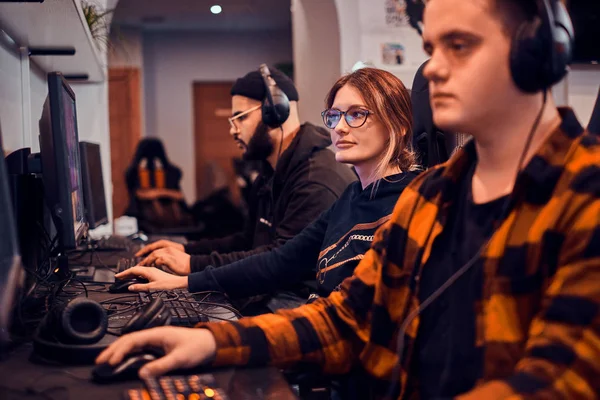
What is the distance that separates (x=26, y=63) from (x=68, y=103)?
746 mm

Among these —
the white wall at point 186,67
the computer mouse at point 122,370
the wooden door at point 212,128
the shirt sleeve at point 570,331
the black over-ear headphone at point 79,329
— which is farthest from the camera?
the wooden door at point 212,128

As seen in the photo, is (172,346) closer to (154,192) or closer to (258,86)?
(258,86)

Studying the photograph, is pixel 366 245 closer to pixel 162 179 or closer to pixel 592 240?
pixel 592 240

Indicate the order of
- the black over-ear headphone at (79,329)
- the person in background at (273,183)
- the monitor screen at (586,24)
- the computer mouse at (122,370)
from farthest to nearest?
1. the monitor screen at (586,24)
2. the person in background at (273,183)
3. the black over-ear headphone at (79,329)
4. the computer mouse at (122,370)

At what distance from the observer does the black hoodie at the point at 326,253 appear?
1612 millimetres

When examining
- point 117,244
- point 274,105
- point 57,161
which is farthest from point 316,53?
point 57,161

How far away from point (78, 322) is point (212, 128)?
7.45m

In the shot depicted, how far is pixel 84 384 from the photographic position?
0.98 meters

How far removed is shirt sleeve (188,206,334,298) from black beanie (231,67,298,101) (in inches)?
41.6

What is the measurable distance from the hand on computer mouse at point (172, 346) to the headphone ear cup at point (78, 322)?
0.15 meters

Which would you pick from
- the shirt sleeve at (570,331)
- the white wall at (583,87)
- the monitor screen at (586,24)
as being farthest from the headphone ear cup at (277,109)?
the white wall at (583,87)

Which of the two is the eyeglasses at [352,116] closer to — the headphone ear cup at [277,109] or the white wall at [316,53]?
the headphone ear cup at [277,109]

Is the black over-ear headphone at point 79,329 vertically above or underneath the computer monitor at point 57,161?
underneath

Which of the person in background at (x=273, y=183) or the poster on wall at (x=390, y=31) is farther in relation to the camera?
the poster on wall at (x=390, y=31)
